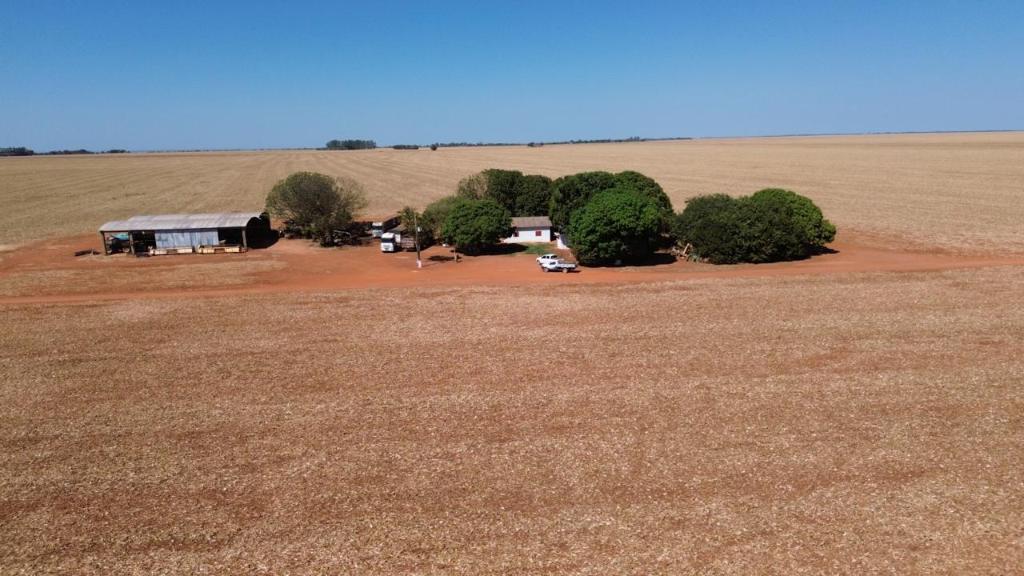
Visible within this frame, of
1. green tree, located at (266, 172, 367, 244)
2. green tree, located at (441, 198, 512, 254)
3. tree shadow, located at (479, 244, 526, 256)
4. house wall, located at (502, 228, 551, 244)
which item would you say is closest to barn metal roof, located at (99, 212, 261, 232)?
Answer: green tree, located at (266, 172, 367, 244)

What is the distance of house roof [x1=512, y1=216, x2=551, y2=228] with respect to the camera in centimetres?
5138

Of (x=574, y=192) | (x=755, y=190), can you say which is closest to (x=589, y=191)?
(x=574, y=192)

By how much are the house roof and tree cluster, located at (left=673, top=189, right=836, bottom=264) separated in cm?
1165

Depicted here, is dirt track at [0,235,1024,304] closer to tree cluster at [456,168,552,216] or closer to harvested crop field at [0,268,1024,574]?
harvested crop field at [0,268,1024,574]

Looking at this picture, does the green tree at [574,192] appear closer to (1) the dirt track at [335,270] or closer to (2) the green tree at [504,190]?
(1) the dirt track at [335,270]

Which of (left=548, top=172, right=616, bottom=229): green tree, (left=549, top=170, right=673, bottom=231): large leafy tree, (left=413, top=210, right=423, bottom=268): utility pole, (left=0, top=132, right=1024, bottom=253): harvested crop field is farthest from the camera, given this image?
(left=0, top=132, right=1024, bottom=253): harvested crop field

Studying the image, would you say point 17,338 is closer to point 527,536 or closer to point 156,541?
point 156,541

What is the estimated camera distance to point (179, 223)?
4997 cm

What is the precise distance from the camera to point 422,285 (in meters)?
37.2

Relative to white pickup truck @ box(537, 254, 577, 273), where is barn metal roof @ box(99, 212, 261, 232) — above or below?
above

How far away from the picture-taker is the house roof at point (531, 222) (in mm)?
51375

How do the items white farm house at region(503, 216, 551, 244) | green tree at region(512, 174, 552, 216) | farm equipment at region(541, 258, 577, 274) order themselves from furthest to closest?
green tree at region(512, 174, 552, 216) → white farm house at region(503, 216, 551, 244) → farm equipment at region(541, 258, 577, 274)

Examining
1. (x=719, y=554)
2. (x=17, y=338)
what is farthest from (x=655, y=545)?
(x=17, y=338)

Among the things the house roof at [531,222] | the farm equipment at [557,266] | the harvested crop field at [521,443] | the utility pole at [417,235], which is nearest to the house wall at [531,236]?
the house roof at [531,222]
